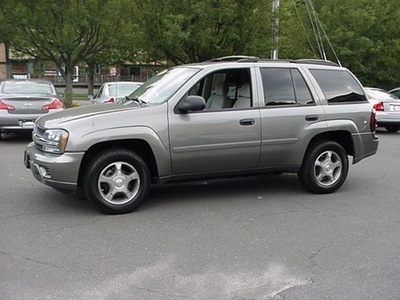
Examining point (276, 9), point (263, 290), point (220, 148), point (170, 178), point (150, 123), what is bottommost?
point (263, 290)

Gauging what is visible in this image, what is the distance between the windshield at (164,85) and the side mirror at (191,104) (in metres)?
0.22

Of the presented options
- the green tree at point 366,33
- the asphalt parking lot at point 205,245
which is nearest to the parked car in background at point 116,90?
the asphalt parking lot at point 205,245

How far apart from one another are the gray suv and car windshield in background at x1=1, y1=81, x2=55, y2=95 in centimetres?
566

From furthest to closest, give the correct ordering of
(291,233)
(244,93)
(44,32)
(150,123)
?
(44,32) < (244,93) < (150,123) < (291,233)

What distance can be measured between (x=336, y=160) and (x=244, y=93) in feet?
5.50

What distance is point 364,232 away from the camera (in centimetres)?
441

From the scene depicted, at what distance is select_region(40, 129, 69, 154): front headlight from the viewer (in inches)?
179

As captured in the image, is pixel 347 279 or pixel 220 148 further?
pixel 220 148

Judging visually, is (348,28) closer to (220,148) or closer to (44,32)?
(44,32)

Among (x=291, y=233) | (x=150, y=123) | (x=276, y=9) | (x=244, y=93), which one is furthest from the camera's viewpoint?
(x=276, y=9)

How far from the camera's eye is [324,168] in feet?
19.0

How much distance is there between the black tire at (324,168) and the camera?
5.70 m

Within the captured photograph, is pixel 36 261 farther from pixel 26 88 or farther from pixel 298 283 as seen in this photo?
pixel 26 88

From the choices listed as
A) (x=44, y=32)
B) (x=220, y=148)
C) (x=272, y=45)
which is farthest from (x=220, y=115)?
(x=44, y=32)
